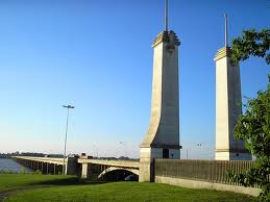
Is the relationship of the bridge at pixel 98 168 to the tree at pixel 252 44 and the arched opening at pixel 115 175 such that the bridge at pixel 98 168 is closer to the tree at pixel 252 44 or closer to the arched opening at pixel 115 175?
the arched opening at pixel 115 175

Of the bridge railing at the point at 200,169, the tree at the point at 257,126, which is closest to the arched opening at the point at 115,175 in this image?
the bridge railing at the point at 200,169

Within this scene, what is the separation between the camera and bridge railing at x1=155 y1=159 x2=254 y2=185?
24.1 meters

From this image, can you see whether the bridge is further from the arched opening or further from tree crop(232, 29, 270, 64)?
tree crop(232, 29, 270, 64)

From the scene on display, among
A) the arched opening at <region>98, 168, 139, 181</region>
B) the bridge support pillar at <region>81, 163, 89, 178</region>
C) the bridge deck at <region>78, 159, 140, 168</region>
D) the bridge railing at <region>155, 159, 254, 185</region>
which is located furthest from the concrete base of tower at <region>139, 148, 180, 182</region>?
the bridge support pillar at <region>81, 163, 89, 178</region>

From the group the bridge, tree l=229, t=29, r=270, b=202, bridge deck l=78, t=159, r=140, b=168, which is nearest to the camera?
tree l=229, t=29, r=270, b=202

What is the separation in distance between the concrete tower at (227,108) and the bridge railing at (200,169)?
6272 mm

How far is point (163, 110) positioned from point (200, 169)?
12487 mm

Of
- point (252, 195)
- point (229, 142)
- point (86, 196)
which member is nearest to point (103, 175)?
point (229, 142)

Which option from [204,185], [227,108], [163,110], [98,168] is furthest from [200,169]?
[98,168]

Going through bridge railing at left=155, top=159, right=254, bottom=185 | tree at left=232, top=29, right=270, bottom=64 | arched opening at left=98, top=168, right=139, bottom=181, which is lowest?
arched opening at left=98, top=168, right=139, bottom=181

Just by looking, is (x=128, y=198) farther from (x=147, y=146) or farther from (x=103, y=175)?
(x=103, y=175)

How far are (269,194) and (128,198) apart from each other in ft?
54.4

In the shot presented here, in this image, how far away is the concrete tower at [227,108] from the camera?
3719 centimetres

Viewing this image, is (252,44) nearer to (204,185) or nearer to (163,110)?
(204,185)
